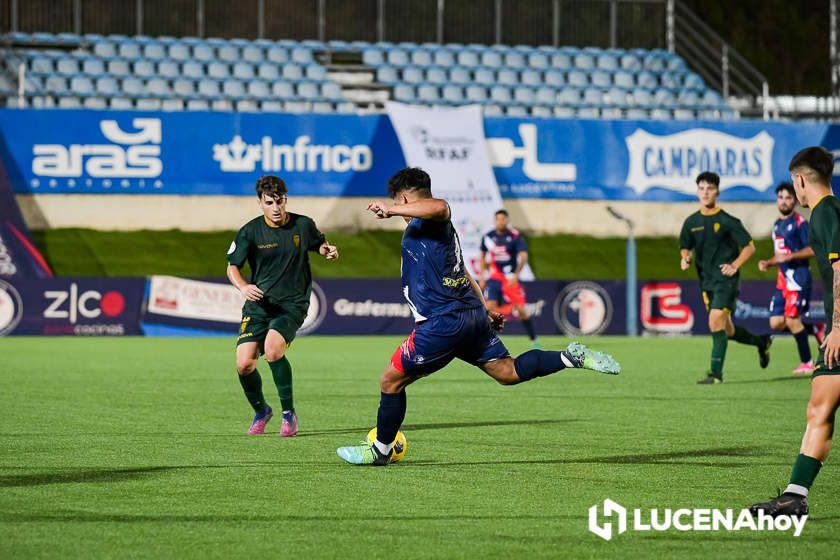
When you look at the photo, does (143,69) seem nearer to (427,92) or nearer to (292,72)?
(292,72)

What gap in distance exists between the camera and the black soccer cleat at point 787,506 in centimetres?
680

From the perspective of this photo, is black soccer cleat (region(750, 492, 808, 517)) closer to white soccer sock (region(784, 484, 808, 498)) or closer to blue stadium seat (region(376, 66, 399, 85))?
white soccer sock (region(784, 484, 808, 498))

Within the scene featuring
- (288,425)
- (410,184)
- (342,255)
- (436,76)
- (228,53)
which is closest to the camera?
(410,184)

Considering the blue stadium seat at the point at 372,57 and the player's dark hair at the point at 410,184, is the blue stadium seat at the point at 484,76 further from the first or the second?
the player's dark hair at the point at 410,184

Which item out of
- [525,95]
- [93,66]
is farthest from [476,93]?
[93,66]

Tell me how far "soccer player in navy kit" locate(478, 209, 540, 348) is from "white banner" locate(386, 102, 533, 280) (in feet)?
16.2

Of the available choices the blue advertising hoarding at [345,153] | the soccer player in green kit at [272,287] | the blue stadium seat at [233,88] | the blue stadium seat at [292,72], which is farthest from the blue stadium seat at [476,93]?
the soccer player in green kit at [272,287]

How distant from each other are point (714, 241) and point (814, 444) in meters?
9.79

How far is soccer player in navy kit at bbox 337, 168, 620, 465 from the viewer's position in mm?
8703

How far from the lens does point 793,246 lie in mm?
17344

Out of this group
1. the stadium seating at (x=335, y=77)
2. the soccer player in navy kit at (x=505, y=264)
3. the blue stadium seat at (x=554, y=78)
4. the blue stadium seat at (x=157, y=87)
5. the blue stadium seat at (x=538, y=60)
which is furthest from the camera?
the blue stadium seat at (x=538, y=60)

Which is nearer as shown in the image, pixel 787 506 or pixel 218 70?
pixel 787 506

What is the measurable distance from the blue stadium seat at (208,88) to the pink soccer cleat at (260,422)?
2057 centimetres

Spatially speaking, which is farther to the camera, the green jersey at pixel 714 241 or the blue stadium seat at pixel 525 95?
the blue stadium seat at pixel 525 95
